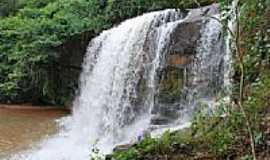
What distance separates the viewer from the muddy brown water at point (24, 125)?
863cm

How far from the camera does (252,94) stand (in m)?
4.61

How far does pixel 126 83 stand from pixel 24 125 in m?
2.23

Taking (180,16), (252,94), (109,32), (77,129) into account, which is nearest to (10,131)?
(77,129)

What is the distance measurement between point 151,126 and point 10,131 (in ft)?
9.97

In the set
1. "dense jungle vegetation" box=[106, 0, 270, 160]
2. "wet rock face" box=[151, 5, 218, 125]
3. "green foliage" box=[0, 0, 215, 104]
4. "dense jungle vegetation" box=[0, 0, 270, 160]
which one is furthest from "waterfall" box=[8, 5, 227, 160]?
"dense jungle vegetation" box=[106, 0, 270, 160]

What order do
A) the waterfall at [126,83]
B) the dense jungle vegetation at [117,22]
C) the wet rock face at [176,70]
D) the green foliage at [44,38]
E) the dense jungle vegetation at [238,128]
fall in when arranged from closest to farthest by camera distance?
the dense jungle vegetation at [238,128] → the dense jungle vegetation at [117,22] → the waterfall at [126,83] → the wet rock face at [176,70] → the green foliage at [44,38]

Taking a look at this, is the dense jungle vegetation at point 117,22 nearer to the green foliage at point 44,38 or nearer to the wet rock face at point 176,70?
the green foliage at point 44,38

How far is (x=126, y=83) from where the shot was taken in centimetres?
990

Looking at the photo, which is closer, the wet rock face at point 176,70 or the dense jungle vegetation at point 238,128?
the dense jungle vegetation at point 238,128

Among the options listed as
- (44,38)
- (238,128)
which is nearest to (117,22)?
(44,38)

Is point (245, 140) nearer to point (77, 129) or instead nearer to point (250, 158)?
point (250, 158)

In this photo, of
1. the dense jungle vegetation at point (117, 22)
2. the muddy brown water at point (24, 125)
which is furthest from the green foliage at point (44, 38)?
the muddy brown water at point (24, 125)

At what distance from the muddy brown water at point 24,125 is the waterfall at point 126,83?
288 millimetres

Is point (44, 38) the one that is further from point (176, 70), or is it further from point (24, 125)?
point (176, 70)
